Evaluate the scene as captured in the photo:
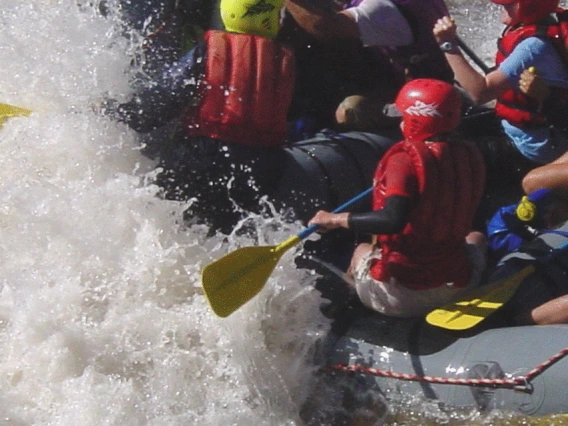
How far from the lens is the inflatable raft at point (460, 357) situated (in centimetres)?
347

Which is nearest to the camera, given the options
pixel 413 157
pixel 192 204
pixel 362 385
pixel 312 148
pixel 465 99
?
pixel 413 157

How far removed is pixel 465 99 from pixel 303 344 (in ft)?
5.39

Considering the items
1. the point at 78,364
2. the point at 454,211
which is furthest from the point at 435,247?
the point at 78,364

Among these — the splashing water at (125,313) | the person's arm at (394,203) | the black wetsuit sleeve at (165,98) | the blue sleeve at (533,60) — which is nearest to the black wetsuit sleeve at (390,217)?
the person's arm at (394,203)

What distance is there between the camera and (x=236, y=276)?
11.9ft

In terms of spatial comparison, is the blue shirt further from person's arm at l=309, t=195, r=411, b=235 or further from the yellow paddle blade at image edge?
the yellow paddle blade at image edge

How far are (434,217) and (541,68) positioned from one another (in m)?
1.15

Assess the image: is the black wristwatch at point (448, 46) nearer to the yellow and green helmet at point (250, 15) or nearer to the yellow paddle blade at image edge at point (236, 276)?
the yellow and green helmet at point (250, 15)

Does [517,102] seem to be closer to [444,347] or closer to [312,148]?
[312,148]

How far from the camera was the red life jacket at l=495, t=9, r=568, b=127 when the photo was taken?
14.2 feet

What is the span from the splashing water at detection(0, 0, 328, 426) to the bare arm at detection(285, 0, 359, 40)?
2.73ft

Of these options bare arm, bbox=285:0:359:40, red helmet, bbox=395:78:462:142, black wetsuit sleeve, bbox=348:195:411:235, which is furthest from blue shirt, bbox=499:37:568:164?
black wetsuit sleeve, bbox=348:195:411:235

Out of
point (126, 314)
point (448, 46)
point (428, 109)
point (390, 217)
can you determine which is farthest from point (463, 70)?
point (126, 314)

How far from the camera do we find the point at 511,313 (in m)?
3.79
